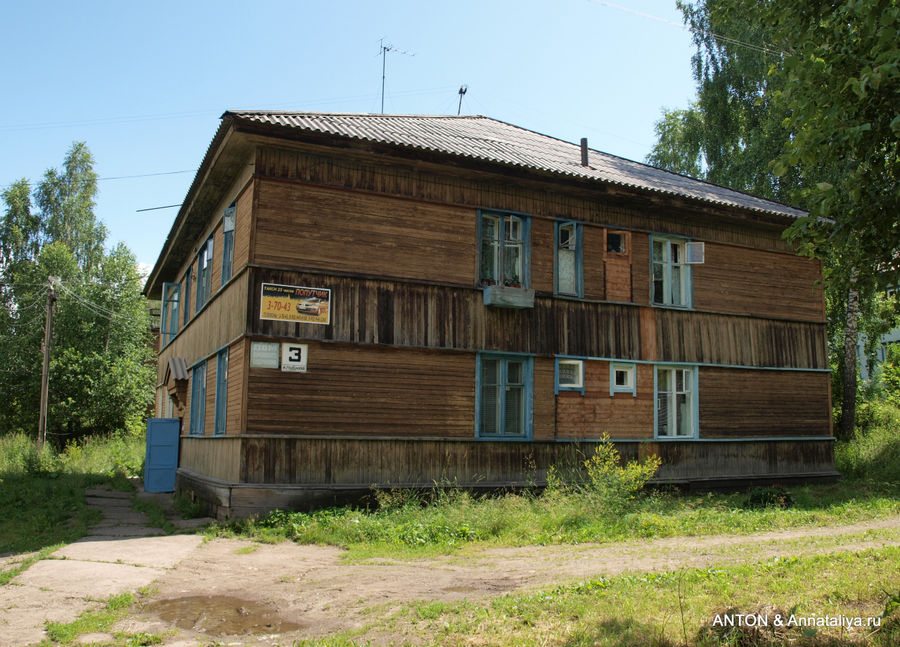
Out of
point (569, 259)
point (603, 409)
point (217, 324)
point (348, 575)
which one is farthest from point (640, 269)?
point (348, 575)

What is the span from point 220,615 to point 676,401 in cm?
1190

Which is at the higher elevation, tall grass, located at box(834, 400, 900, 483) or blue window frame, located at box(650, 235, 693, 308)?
blue window frame, located at box(650, 235, 693, 308)

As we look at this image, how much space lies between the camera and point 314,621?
6.30 metres

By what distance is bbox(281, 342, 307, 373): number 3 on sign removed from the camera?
40.5 ft

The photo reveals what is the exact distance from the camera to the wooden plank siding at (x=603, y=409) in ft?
48.5

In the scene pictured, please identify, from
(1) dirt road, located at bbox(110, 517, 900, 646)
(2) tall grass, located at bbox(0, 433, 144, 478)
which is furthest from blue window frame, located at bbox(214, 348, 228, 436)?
(2) tall grass, located at bbox(0, 433, 144, 478)

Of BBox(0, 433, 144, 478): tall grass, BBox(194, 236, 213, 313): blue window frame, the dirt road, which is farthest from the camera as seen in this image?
BBox(0, 433, 144, 478): tall grass

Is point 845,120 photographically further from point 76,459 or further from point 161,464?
point 76,459

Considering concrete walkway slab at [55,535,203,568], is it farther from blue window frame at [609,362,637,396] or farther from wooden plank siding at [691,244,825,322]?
Answer: wooden plank siding at [691,244,825,322]

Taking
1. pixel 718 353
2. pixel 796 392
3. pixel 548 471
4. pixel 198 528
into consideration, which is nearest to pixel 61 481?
pixel 198 528

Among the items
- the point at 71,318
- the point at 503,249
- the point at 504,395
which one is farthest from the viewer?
the point at 71,318

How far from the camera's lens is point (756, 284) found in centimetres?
1747

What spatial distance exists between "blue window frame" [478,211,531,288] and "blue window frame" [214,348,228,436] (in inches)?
201

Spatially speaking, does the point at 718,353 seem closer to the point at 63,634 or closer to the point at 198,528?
the point at 198,528
